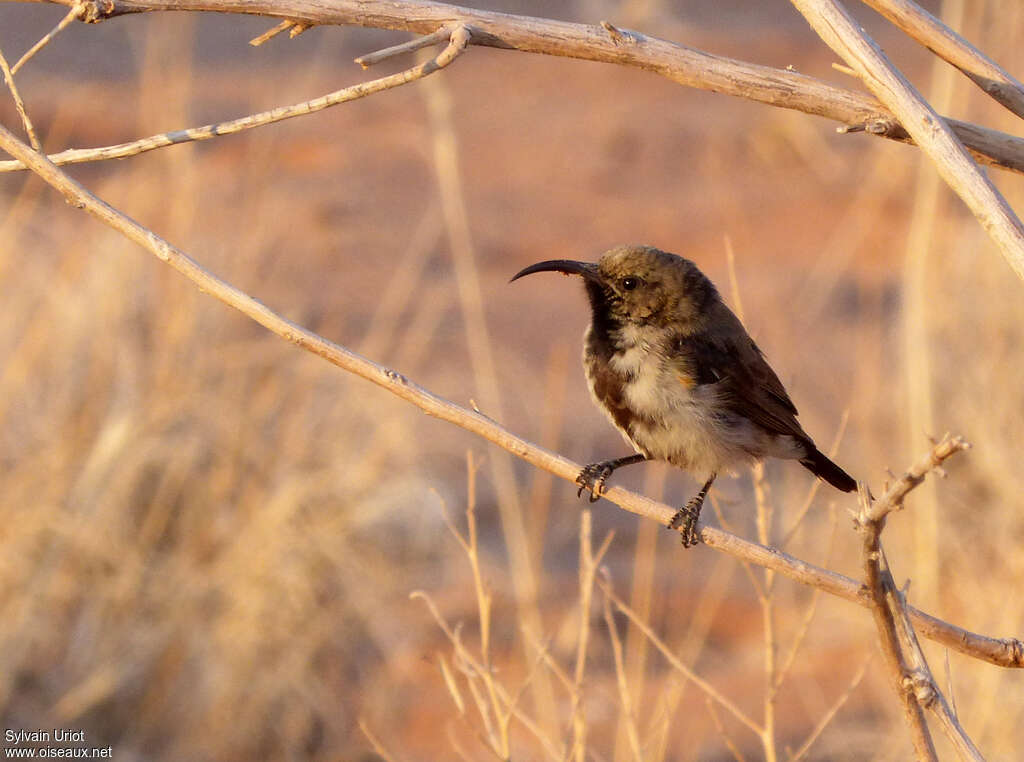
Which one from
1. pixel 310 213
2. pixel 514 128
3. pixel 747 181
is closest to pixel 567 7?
pixel 514 128

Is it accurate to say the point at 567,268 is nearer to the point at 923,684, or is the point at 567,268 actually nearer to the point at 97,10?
the point at 97,10

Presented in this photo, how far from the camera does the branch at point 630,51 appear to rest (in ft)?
6.16

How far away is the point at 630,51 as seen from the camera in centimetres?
191

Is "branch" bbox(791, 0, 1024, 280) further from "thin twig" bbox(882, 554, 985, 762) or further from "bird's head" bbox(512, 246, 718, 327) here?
"bird's head" bbox(512, 246, 718, 327)

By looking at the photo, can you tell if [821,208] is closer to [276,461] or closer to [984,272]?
[984,272]

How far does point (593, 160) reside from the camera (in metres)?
15.3

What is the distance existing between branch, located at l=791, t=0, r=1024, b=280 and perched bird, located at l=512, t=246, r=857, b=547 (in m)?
1.32

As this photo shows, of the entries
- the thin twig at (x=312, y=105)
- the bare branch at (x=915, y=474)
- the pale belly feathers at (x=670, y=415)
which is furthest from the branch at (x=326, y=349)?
the pale belly feathers at (x=670, y=415)

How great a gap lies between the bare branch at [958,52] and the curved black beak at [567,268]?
1.11 m

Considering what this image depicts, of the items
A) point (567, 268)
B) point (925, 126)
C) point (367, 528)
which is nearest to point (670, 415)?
point (567, 268)

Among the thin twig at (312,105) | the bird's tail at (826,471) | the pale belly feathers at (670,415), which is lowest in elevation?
the bird's tail at (826,471)

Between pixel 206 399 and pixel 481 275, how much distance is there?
266 inches

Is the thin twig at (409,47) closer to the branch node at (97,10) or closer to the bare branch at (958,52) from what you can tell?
the branch node at (97,10)

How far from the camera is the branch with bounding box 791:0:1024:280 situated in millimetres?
1687
